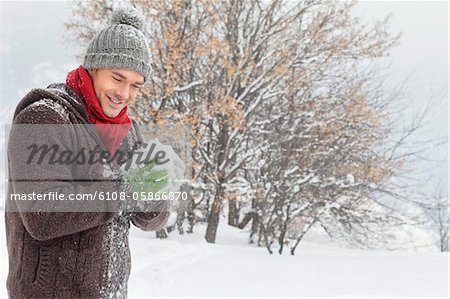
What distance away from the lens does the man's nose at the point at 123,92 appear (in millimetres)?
1458

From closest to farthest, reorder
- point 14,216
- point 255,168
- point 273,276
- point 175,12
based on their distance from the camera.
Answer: point 14,216
point 273,276
point 175,12
point 255,168

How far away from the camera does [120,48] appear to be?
148 centimetres

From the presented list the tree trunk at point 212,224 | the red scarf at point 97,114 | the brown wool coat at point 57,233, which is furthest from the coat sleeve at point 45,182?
the tree trunk at point 212,224

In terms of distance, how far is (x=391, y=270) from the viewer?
662 centimetres

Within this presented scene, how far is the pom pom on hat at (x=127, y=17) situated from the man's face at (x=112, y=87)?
223 millimetres

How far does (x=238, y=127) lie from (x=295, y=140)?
5.27 ft

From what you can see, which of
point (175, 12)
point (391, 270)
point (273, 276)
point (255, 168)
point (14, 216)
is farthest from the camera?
point (255, 168)

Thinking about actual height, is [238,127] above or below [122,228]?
above

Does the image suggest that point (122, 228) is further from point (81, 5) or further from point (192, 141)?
point (81, 5)

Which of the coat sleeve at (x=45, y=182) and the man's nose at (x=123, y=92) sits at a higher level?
the man's nose at (x=123, y=92)

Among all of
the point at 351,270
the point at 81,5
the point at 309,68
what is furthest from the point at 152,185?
the point at 309,68

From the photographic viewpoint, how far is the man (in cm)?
123

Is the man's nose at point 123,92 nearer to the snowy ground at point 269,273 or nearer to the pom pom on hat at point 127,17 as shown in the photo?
the pom pom on hat at point 127,17

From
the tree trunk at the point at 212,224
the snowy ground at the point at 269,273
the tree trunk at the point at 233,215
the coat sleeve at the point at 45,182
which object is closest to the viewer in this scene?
the coat sleeve at the point at 45,182
